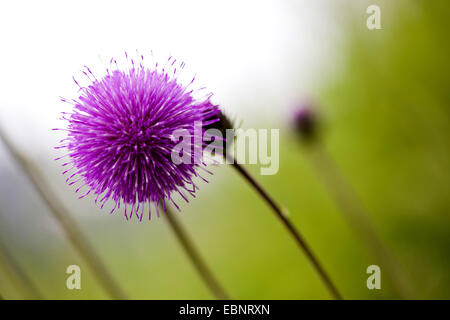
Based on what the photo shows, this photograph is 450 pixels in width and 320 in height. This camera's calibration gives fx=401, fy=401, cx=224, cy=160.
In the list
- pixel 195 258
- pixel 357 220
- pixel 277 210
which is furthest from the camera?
pixel 357 220

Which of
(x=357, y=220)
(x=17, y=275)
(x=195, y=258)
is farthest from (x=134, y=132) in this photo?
(x=357, y=220)

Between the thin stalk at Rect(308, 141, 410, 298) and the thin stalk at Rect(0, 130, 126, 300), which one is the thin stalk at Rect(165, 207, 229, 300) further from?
the thin stalk at Rect(308, 141, 410, 298)

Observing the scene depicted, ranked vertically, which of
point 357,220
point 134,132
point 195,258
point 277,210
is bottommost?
point 357,220

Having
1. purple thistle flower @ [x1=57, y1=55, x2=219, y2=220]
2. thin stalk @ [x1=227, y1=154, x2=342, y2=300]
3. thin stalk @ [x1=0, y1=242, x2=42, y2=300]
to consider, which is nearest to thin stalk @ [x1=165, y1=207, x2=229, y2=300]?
purple thistle flower @ [x1=57, y1=55, x2=219, y2=220]

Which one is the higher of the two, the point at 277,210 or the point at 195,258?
the point at 277,210

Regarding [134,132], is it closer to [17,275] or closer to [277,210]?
[277,210]

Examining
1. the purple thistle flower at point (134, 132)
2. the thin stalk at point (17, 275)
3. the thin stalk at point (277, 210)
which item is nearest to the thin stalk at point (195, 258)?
the purple thistle flower at point (134, 132)
